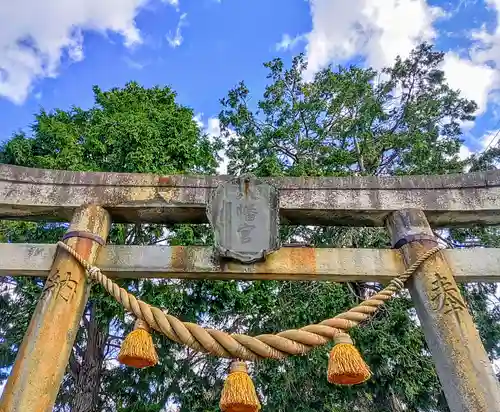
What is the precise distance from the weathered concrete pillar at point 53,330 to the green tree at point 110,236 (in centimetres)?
290

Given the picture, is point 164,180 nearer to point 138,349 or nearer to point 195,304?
point 138,349

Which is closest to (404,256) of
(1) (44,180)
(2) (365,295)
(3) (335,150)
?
(1) (44,180)

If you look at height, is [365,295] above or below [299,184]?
above

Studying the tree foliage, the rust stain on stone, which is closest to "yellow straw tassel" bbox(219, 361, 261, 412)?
the rust stain on stone

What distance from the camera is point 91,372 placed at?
576 centimetres

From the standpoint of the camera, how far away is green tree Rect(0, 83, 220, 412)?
557cm

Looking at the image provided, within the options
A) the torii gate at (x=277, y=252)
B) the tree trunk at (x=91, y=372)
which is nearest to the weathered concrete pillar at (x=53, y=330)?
the torii gate at (x=277, y=252)

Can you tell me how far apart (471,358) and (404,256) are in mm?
700

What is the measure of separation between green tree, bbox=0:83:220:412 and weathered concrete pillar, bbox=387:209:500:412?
362cm

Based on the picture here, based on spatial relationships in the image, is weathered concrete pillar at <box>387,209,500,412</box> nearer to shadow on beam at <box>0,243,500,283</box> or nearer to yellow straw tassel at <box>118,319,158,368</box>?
shadow on beam at <box>0,243,500,283</box>

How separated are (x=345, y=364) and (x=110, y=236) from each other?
4.62m

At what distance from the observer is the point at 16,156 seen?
6.47 m

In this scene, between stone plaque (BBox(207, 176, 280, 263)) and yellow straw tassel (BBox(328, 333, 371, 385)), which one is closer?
yellow straw tassel (BBox(328, 333, 371, 385))

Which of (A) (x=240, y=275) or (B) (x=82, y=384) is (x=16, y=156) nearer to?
(B) (x=82, y=384)
